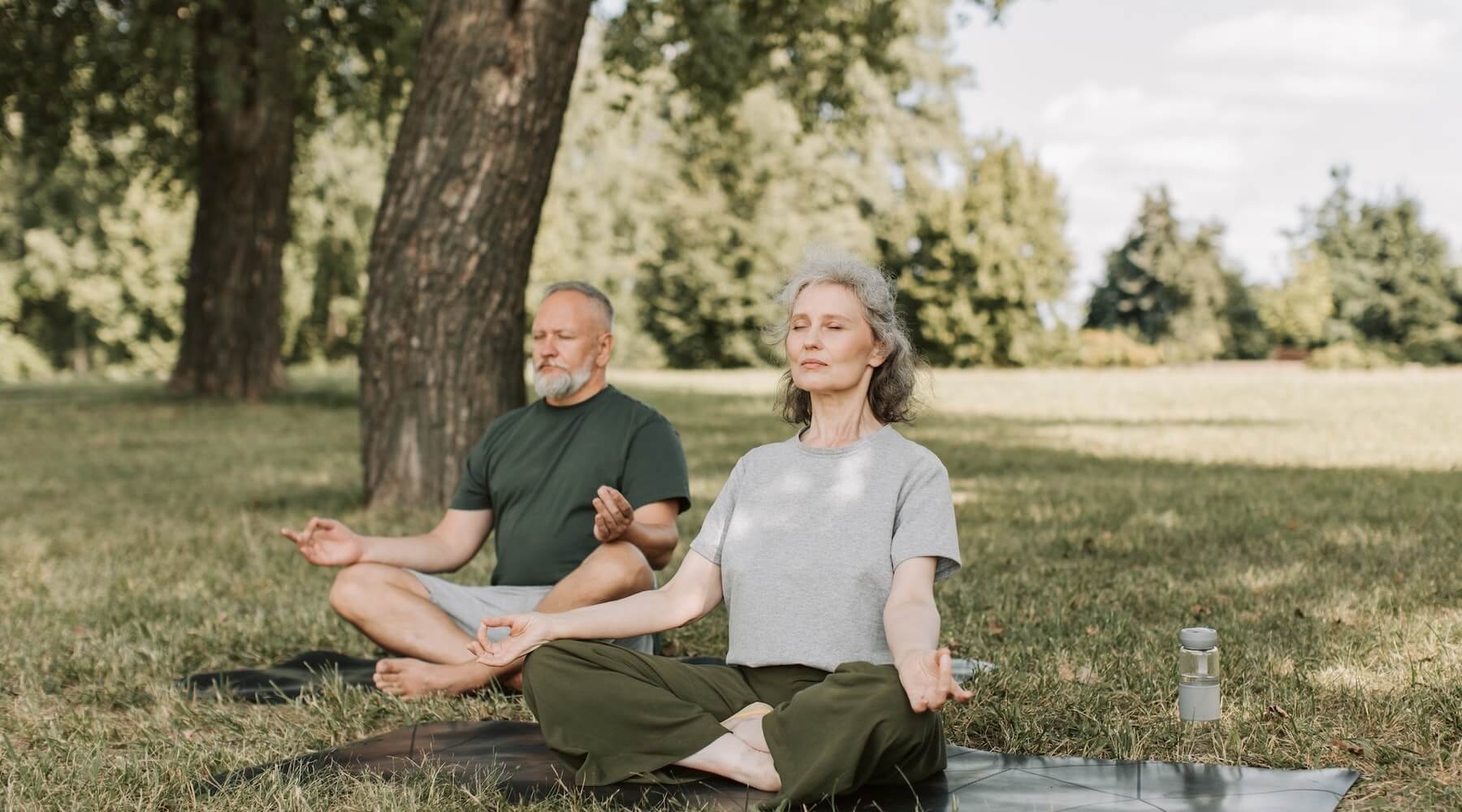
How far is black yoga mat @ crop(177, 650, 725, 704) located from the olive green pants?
1.08 m

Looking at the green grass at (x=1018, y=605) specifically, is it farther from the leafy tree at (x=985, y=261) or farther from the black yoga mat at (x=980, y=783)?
the leafy tree at (x=985, y=261)

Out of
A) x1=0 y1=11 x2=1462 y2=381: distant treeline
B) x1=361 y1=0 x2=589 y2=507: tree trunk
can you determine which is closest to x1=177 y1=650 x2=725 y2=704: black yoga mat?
x1=361 y1=0 x2=589 y2=507: tree trunk

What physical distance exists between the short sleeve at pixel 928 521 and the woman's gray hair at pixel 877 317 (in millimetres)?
248

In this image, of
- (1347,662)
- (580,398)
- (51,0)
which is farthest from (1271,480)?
(51,0)

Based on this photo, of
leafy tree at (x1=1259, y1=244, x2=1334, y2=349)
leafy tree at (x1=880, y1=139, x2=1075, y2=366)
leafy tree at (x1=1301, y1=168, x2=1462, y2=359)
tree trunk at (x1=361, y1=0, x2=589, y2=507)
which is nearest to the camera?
tree trunk at (x1=361, y1=0, x2=589, y2=507)

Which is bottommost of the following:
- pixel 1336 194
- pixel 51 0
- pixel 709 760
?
pixel 709 760

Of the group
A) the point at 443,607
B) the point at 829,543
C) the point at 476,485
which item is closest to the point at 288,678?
the point at 443,607

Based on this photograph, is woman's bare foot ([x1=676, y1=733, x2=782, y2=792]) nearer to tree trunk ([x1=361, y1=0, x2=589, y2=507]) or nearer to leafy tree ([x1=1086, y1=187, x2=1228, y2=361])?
tree trunk ([x1=361, y1=0, x2=589, y2=507])

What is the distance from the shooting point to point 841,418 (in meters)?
3.56

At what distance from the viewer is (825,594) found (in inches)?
135

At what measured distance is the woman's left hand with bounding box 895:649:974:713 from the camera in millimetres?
2844

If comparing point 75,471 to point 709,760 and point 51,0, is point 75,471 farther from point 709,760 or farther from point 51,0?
point 709,760

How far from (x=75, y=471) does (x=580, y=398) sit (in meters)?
9.75

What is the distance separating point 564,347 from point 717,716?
1.64 metres
